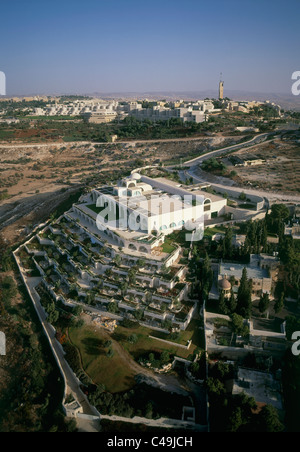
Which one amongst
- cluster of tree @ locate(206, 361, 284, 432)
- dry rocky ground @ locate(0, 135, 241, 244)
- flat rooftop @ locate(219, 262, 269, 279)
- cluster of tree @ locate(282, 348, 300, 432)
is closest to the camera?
cluster of tree @ locate(206, 361, 284, 432)

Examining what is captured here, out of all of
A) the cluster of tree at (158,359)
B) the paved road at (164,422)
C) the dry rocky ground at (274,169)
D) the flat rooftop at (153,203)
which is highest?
the dry rocky ground at (274,169)

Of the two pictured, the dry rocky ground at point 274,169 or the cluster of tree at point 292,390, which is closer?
the cluster of tree at point 292,390

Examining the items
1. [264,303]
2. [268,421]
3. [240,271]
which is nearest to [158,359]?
[268,421]

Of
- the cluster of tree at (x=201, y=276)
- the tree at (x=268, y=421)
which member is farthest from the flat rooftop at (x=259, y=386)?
the cluster of tree at (x=201, y=276)

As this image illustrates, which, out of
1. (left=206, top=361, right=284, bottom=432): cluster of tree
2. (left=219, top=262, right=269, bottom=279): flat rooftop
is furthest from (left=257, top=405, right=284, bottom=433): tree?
(left=219, top=262, right=269, bottom=279): flat rooftop

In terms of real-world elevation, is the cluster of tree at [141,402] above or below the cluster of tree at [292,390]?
below

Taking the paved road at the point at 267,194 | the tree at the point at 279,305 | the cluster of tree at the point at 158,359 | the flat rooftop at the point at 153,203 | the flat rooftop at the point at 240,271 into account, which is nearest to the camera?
the cluster of tree at the point at 158,359

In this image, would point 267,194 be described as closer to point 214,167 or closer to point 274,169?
point 274,169

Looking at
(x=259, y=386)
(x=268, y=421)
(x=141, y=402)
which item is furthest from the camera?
(x=259, y=386)

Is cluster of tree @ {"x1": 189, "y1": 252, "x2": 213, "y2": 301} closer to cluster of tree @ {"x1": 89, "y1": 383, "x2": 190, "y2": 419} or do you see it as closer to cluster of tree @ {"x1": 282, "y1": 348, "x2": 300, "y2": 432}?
cluster of tree @ {"x1": 282, "y1": 348, "x2": 300, "y2": 432}

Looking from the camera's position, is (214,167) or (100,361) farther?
(214,167)

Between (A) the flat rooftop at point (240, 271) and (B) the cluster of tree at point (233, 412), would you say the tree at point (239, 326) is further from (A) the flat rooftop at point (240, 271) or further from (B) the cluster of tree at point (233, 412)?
(A) the flat rooftop at point (240, 271)
